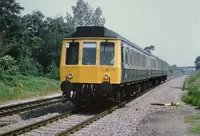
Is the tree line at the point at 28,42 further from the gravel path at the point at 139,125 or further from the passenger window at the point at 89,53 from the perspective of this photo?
the gravel path at the point at 139,125

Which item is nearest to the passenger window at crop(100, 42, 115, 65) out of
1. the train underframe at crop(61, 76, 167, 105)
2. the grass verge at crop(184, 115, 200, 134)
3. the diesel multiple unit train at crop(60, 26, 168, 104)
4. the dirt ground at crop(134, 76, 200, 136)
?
the diesel multiple unit train at crop(60, 26, 168, 104)

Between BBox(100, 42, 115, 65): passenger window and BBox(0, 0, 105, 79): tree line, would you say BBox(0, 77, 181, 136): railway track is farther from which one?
BBox(0, 0, 105, 79): tree line

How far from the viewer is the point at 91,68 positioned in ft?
45.2

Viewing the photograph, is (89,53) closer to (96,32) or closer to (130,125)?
(96,32)

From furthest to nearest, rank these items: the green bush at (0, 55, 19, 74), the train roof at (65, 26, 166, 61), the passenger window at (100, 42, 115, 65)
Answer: the green bush at (0, 55, 19, 74), the train roof at (65, 26, 166, 61), the passenger window at (100, 42, 115, 65)

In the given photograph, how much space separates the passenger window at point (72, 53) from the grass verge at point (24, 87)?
299 inches

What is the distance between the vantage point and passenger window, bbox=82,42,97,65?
14.0 meters

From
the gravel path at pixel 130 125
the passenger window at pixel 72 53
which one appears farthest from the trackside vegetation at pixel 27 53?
the gravel path at pixel 130 125

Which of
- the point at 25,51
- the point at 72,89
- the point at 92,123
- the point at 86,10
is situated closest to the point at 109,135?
the point at 92,123

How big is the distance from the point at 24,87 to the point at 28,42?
1456 cm

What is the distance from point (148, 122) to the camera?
38.1ft

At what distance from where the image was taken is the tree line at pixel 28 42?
3112 cm

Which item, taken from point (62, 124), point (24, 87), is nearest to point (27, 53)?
point (24, 87)

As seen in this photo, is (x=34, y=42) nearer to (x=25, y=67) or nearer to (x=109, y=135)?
(x=25, y=67)
